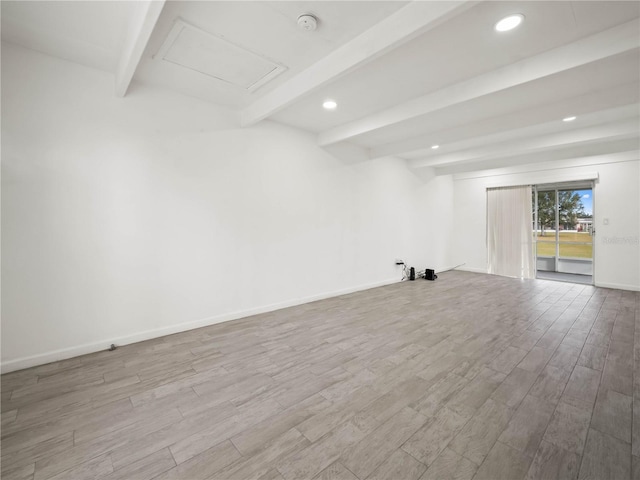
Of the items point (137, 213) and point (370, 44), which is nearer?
point (370, 44)

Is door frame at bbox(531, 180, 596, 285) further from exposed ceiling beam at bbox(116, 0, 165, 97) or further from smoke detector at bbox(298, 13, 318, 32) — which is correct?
exposed ceiling beam at bbox(116, 0, 165, 97)

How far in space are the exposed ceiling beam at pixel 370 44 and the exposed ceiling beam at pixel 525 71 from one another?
1.30 m

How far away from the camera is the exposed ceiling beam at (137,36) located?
1821mm

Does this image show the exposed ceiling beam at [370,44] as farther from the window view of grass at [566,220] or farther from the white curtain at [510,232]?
the window view of grass at [566,220]

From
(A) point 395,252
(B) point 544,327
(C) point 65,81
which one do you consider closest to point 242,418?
(C) point 65,81

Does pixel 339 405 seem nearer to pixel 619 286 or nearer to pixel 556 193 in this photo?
pixel 619 286

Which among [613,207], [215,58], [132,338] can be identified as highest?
[215,58]

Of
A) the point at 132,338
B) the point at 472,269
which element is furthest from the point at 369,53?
the point at 472,269

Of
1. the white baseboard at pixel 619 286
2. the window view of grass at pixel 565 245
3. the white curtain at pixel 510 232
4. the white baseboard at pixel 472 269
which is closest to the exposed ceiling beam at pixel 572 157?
the white curtain at pixel 510 232

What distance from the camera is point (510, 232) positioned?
23.0 feet

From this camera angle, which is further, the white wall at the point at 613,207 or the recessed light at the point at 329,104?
the white wall at the point at 613,207

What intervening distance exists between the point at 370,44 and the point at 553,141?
444 centimetres

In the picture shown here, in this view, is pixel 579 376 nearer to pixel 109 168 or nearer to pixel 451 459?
pixel 451 459

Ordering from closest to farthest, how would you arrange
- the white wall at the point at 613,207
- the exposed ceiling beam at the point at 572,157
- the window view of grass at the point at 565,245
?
the exposed ceiling beam at the point at 572,157 → the white wall at the point at 613,207 → the window view of grass at the point at 565,245
